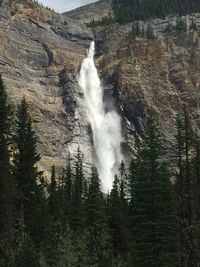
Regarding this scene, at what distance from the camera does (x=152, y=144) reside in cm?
3916

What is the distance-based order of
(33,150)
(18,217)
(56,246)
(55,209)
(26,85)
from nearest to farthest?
(56,246)
(18,217)
(33,150)
(55,209)
(26,85)

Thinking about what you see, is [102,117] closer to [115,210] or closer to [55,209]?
[55,209]

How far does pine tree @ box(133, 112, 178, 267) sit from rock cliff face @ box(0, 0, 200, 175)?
78436mm

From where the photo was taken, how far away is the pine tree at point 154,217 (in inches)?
1393

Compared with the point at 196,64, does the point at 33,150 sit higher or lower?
lower

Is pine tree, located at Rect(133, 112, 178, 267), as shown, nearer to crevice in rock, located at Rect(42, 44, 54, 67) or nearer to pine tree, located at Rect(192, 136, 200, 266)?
pine tree, located at Rect(192, 136, 200, 266)

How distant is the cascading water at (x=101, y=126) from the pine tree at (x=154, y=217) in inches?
3091

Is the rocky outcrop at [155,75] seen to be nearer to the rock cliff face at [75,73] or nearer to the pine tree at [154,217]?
the rock cliff face at [75,73]

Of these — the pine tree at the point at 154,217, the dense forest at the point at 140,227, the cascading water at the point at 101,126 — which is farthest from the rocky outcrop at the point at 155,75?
the pine tree at the point at 154,217

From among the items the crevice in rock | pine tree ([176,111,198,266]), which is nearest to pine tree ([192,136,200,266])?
pine tree ([176,111,198,266])

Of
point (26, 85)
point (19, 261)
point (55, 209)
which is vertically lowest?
point (19, 261)

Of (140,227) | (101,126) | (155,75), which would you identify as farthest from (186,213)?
(155,75)

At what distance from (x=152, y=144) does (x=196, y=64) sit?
11518 cm

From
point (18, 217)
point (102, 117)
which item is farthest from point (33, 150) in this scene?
point (102, 117)
